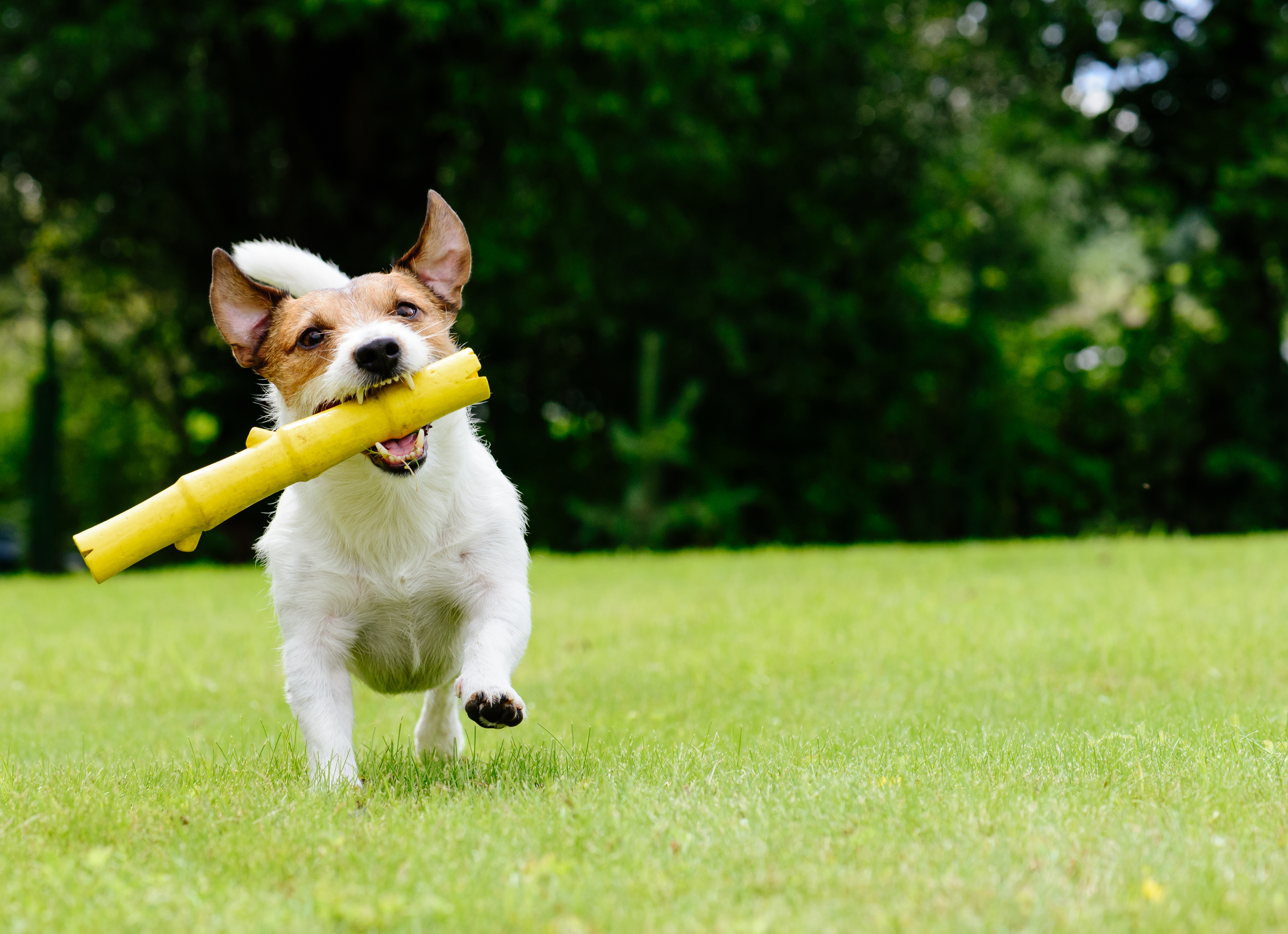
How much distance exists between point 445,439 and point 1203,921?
3.01 m

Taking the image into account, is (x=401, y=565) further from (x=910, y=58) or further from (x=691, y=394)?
(x=910, y=58)

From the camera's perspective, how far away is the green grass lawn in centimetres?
280

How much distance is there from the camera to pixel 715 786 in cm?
387

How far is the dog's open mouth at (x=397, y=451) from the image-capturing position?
4.43 meters

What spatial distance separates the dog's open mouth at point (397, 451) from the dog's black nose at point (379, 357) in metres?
0.06

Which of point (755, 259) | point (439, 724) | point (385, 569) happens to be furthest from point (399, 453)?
point (755, 259)

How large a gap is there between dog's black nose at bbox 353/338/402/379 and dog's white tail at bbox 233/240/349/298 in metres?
0.83

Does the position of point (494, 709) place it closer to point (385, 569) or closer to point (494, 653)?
point (494, 653)

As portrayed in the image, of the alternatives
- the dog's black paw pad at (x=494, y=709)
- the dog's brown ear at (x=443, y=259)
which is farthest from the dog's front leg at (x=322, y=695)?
the dog's brown ear at (x=443, y=259)

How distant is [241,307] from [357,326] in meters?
0.51

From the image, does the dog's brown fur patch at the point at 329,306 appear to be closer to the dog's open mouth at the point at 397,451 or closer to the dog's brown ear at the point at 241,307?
the dog's brown ear at the point at 241,307

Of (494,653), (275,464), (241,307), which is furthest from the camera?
(241,307)

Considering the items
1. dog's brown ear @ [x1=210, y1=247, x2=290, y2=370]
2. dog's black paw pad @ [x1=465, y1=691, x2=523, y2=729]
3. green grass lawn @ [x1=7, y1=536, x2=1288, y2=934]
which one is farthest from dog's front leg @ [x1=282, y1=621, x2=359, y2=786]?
dog's brown ear @ [x1=210, y1=247, x2=290, y2=370]

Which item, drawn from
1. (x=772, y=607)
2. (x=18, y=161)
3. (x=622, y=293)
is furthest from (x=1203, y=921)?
(x=18, y=161)
